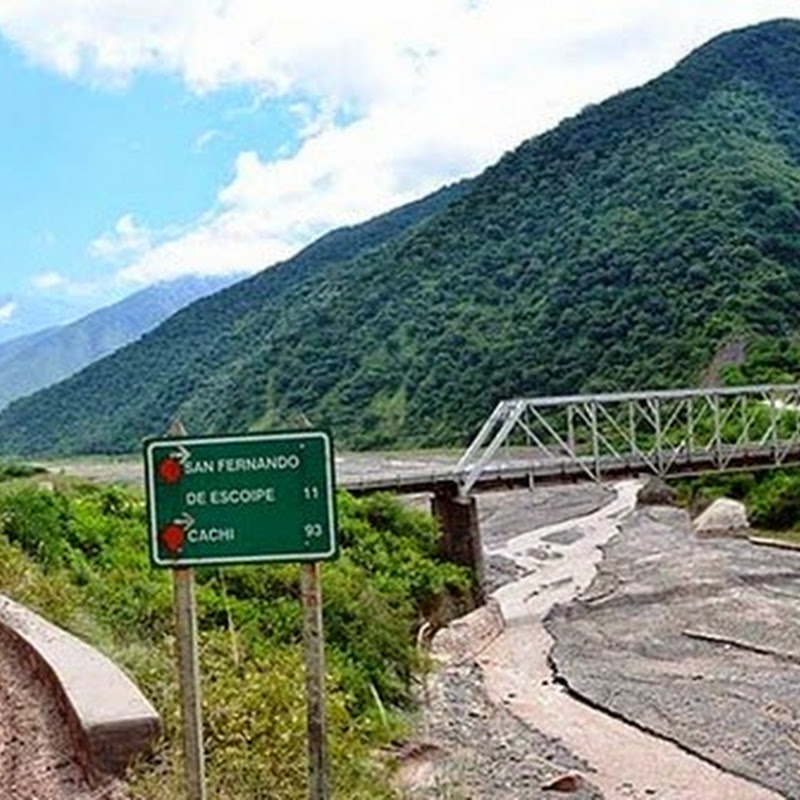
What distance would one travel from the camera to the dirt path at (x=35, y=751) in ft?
28.1

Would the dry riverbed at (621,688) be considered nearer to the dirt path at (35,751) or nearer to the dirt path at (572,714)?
the dirt path at (572,714)

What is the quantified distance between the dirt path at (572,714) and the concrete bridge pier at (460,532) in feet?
4.82

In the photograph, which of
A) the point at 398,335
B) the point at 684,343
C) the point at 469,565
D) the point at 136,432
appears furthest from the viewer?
the point at 136,432

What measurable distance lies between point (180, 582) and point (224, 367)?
15476 centimetres

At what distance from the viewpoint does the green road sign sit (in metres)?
6.64

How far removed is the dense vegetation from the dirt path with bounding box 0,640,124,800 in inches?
20.2

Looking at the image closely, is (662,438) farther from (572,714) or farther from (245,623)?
(245,623)

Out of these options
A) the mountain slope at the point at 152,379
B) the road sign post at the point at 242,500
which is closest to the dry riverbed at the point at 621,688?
the road sign post at the point at 242,500

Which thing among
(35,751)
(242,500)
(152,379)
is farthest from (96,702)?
(152,379)

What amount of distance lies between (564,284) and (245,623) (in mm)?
93711

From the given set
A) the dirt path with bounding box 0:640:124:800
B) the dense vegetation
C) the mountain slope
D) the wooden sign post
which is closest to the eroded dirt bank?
the dense vegetation

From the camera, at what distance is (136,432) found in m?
154

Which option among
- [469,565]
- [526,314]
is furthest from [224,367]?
[469,565]

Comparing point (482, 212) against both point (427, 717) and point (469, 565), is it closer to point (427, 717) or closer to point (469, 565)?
point (469, 565)
